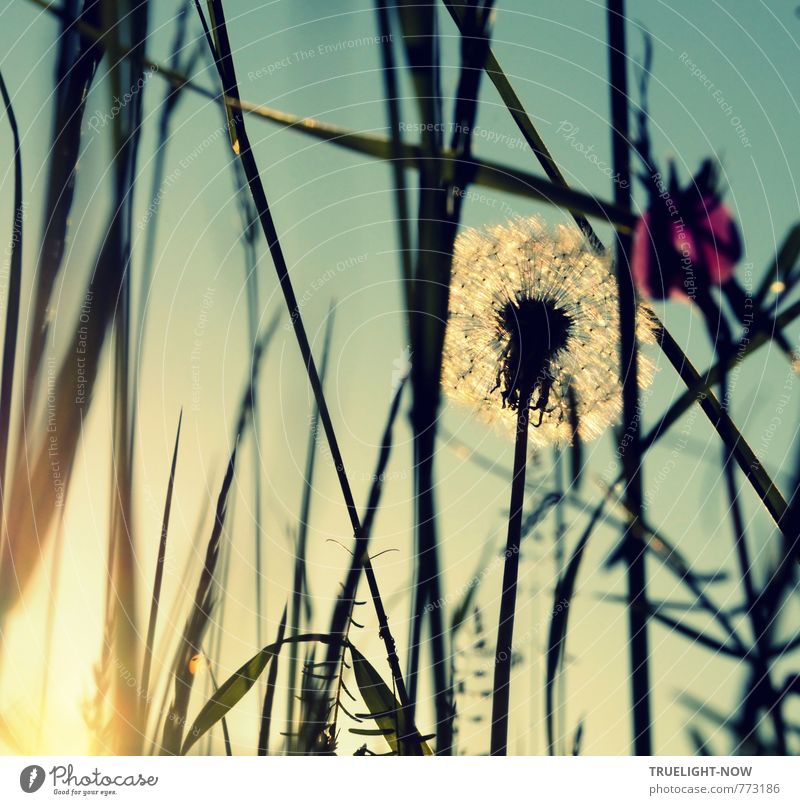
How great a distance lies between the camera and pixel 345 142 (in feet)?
2.18

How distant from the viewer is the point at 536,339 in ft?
2.09

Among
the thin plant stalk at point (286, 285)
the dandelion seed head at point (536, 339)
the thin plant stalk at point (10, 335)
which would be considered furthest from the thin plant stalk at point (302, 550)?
the thin plant stalk at point (10, 335)

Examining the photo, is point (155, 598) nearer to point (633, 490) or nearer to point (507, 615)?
point (507, 615)

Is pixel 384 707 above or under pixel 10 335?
under

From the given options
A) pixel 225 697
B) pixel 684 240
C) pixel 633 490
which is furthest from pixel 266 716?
pixel 684 240

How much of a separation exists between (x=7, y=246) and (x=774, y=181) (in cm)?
75

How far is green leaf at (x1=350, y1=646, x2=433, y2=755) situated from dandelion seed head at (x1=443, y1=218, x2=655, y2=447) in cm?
25

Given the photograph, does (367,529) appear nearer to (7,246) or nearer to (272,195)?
(272,195)

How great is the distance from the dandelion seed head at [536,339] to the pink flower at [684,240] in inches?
1.8

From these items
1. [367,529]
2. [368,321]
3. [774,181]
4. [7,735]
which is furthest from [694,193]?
[7,735]

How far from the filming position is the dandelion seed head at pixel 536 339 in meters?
0.63

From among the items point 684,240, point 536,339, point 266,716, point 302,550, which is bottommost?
point 266,716

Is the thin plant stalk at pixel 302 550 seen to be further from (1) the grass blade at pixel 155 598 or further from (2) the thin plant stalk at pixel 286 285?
(1) the grass blade at pixel 155 598

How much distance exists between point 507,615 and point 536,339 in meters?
0.26
